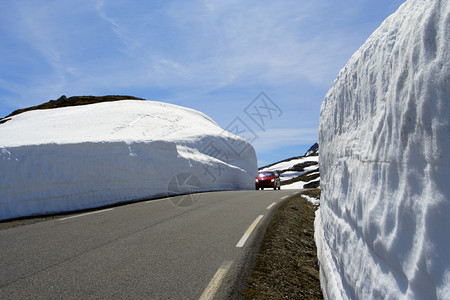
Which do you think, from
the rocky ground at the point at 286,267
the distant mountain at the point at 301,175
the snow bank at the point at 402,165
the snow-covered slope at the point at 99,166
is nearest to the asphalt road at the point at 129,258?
the rocky ground at the point at 286,267

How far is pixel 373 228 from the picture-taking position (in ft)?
7.24

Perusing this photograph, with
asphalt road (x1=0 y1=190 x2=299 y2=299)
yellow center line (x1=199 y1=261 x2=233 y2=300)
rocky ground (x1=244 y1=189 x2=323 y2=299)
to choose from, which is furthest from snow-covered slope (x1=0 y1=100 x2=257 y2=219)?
yellow center line (x1=199 y1=261 x2=233 y2=300)

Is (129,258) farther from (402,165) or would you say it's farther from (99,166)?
(99,166)

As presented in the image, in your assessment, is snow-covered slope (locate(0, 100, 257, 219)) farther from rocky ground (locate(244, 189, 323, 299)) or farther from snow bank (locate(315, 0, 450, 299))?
snow bank (locate(315, 0, 450, 299))

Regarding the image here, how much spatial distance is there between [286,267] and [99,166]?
1227 cm

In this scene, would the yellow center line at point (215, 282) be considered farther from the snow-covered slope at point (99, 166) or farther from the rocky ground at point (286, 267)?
the snow-covered slope at point (99, 166)

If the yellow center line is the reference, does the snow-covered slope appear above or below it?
above

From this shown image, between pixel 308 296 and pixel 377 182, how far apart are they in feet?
8.18

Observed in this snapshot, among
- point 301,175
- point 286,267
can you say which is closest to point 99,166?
point 286,267

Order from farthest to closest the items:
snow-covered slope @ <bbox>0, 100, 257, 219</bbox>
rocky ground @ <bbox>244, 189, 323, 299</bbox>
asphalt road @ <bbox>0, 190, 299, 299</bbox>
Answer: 1. snow-covered slope @ <bbox>0, 100, 257, 219</bbox>
2. rocky ground @ <bbox>244, 189, 323, 299</bbox>
3. asphalt road @ <bbox>0, 190, 299, 299</bbox>

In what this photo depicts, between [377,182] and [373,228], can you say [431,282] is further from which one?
[377,182]

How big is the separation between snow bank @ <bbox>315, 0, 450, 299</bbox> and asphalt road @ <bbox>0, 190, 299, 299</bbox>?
2.00 m

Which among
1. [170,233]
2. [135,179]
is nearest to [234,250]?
[170,233]

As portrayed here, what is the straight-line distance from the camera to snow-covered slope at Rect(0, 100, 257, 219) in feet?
37.9
